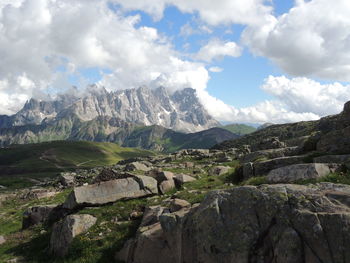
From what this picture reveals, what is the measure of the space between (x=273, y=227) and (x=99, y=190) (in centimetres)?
2041

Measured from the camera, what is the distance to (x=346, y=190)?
16.8 m

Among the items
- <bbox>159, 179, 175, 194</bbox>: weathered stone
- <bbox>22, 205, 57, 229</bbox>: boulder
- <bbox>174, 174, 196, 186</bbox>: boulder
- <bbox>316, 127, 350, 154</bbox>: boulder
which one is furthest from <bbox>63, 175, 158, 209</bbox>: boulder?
<bbox>316, 127, 350, 154</bbox>: boulder

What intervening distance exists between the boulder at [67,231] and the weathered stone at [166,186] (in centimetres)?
876

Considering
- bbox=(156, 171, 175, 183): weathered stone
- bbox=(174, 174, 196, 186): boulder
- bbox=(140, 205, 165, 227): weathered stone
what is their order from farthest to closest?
bbox=(156, 171, 175, 183): weathered stone < bbox=(174, 174, 196, 186): boulder < bbox=(140, 205, 165, 227): weathered stone

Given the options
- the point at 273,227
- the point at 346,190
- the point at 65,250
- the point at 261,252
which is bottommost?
the point at 65,250

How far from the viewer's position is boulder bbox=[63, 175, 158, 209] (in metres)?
30.6

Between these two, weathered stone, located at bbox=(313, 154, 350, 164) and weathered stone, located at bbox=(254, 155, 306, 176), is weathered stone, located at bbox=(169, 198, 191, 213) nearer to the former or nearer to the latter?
weathered stone, located at bbox=(254, 155, 306, 176)

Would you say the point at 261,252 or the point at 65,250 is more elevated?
the point at 261,252

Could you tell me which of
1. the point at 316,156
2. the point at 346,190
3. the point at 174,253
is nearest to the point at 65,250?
the point at 174,253

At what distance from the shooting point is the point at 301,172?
72.4ft

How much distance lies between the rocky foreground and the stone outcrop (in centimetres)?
4

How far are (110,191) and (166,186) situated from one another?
6.39m

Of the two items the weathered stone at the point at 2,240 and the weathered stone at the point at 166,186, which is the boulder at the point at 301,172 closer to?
the weathered stone at the point at 166,186

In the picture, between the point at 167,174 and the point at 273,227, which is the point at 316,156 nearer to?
the point at 273,227
